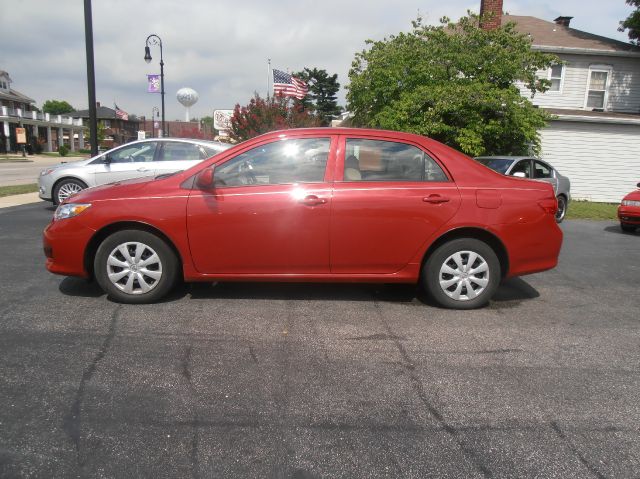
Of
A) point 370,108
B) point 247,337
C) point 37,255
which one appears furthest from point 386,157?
point 370,108

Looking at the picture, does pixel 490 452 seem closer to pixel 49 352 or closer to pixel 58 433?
pixel 58 433

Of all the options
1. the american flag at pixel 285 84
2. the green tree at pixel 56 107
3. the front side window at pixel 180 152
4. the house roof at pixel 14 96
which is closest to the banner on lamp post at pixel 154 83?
the american flag at pixel 285 84

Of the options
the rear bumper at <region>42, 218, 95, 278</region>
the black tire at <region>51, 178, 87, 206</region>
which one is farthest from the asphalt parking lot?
the black tire at <region>51, 178, 87, 206</region>

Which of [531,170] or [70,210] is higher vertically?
[531,170]

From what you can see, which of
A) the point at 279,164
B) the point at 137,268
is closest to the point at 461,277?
the point at 279,164

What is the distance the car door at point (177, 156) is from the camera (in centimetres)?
933

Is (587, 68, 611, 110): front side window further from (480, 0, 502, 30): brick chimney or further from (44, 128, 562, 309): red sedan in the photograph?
(44, 128, 562, 309): red sedan

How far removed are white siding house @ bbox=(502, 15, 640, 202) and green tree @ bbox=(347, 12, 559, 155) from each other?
2.39 metres

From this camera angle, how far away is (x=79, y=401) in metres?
2.82

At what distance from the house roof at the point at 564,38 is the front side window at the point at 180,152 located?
639 inches

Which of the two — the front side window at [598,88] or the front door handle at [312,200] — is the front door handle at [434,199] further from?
the front side window at [598,88]

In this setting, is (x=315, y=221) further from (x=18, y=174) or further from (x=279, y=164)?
(x=18, y=174)

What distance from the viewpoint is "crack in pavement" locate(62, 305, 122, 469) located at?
2.50 m

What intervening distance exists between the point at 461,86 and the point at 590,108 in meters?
10.0
